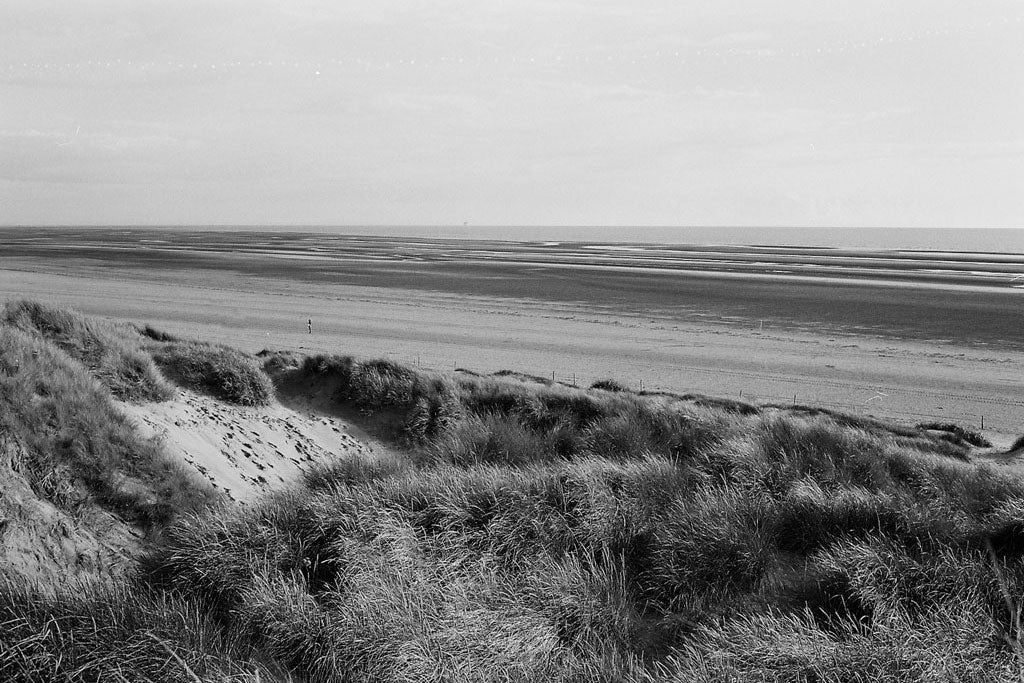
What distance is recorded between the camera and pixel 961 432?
1330cm

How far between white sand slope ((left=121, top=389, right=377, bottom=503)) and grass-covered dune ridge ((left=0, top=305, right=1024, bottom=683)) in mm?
1574

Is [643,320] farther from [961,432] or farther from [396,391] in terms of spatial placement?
[396,391]

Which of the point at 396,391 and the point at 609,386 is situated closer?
the point at 396,391

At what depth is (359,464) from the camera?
289 inches

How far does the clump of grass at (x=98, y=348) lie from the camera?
31.7 feet

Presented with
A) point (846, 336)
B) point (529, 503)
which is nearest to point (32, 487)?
point (529, 503)

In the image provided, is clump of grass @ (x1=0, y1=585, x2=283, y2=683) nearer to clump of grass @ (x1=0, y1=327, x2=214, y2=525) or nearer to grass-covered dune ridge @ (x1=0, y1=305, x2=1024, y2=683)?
grass-covered dune ridge @ (x1=0, y1=305, x2=1024, y2=683)

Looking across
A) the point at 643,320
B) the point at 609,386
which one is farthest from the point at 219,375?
the point at 643,320

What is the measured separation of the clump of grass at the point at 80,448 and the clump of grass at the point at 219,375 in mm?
2778

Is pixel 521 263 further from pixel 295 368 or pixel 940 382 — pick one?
pixel 295 368

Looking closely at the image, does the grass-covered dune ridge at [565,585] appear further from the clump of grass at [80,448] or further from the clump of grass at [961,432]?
the clump of grass at [961,432]

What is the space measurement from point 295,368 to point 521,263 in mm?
52967

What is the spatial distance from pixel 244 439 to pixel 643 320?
910 inches

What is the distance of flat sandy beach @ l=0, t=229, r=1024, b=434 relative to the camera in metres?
19.3
